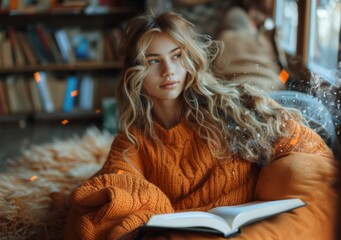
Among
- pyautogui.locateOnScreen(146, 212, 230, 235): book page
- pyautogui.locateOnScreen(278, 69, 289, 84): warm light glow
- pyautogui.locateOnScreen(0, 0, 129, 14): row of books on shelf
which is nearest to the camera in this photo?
pyautogui.locateOnScreen(146, 212, 230, 235): book page

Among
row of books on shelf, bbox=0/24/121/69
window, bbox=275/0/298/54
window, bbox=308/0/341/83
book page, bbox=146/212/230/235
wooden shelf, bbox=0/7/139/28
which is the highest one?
window, bbox=308/0/341/83

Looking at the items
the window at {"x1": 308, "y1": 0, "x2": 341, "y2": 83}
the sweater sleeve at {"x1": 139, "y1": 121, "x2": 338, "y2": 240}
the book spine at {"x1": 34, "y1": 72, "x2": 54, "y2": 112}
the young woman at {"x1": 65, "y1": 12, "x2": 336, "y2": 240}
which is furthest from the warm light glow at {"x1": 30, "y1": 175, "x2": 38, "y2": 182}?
the book spine at {"x1": 34, "y1": 72, "x2": 54, "y2": 112}

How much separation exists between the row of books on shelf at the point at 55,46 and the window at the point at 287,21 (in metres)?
1.06

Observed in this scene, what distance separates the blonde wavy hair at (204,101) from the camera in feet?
4.50

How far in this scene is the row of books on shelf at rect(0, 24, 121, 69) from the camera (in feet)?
11.8

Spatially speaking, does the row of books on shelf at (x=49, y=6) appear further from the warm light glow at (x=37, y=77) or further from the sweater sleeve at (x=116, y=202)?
the sweater sleeve at (x=116, y=202)

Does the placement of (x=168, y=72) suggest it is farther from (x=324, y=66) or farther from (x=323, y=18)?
(x=323, y=18)

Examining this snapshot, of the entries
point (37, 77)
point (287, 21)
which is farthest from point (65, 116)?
point (287, 21)

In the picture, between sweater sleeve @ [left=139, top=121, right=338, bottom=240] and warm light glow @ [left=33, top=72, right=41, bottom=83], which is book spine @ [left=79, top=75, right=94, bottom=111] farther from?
sweater sleeve @ [left=139, top=121, right=338, bottom=240]

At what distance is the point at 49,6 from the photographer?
364 cm

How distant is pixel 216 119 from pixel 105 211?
37 cm

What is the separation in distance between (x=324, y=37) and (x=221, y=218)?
1.10 m

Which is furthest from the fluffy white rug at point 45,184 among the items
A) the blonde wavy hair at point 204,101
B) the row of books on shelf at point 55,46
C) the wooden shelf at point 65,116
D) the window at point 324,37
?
the row of books on shelf at point 55,46

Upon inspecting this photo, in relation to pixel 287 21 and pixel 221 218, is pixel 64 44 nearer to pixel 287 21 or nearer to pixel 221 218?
pixel 287 21
